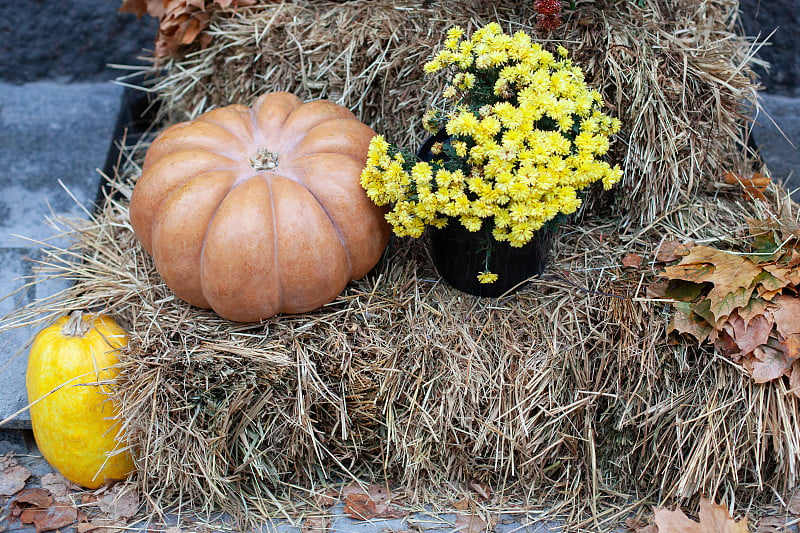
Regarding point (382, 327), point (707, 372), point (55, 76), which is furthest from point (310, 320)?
point (55, 76)

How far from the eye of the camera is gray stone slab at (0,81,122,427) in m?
2.52

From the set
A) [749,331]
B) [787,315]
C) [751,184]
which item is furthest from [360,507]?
[751,184]

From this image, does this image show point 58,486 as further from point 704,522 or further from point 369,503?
point 704,522

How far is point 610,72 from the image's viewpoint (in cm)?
243

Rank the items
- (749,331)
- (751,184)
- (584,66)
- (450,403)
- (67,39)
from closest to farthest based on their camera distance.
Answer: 1. (749,331)
2. (450,403)
3. (584,66)
4. (751,184)
5. (67,39)

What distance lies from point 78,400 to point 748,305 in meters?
2.12

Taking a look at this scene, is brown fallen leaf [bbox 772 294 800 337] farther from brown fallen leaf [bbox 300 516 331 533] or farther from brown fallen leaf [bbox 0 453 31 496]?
brown fallen leaf [bbox 0 453 31 496]

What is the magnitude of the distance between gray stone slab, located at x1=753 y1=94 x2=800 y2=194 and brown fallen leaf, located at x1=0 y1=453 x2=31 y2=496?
10.3 ft

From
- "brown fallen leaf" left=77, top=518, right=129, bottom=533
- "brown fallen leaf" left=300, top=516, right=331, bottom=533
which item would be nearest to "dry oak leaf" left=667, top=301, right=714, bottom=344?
"brown fallen leaf" left=300, top=516, right=331, bottom=533

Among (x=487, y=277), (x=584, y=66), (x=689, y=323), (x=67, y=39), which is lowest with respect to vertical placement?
(x=689, y=323)

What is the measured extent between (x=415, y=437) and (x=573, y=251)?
0.89 meters

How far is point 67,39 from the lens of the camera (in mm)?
3459

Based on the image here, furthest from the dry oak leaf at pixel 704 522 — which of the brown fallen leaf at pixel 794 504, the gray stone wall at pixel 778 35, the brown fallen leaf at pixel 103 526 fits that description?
the gray stone wall at pixel 778 35

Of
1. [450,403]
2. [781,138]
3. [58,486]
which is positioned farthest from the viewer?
[781,138]
